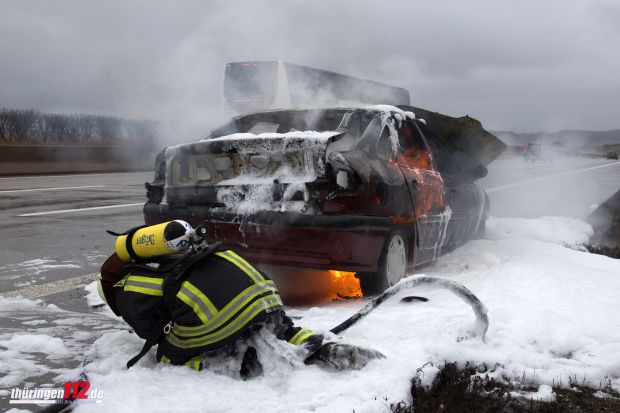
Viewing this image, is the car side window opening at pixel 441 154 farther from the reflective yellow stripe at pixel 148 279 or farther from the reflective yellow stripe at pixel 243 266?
the reflective yellow stripe at pixel 148 279

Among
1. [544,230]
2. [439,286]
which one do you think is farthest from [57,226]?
[544,230]

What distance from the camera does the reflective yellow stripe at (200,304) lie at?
2.90m

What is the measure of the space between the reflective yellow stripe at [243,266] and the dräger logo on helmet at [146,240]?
0.32 meters

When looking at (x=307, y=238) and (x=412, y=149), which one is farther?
(x=412, y=149)

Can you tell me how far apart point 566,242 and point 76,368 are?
6008mm

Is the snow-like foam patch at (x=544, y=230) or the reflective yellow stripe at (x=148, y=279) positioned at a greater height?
the reflective yellow stripe at (x=148, y=279)

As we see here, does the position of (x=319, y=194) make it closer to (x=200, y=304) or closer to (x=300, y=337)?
(x=300, y=337)

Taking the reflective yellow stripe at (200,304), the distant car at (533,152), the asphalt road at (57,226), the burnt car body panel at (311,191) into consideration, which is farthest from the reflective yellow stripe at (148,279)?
the distant car at (533,152)

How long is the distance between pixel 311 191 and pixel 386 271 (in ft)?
2.61

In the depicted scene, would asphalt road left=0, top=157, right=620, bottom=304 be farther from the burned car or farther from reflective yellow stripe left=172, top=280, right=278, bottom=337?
reflective yellow stripe left=172, top=280, right=278, bottom=337

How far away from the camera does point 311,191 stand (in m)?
4.12

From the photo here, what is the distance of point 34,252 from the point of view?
6.20 m

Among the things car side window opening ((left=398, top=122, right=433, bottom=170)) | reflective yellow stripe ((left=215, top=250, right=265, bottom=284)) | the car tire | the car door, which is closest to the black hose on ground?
reflective yellow stripe ((left=215, top=250, right=265, bottom=284))

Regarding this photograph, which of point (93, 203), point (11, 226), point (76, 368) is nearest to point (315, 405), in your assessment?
point (76, 368)
